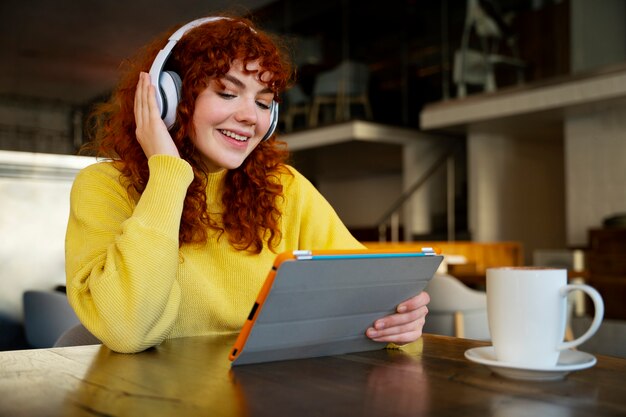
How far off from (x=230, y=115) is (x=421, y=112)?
8.49m

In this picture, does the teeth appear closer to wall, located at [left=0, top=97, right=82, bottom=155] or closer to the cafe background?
the cafe background

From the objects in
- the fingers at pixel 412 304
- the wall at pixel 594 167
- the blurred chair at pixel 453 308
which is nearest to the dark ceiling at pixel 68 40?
the blurred chair at pixel 453 308

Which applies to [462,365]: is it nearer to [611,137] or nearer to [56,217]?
[56,217]

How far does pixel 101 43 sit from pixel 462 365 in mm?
6282

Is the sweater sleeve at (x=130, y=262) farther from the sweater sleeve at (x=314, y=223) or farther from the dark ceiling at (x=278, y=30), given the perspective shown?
the dark ceiling at (x=278, y=30)

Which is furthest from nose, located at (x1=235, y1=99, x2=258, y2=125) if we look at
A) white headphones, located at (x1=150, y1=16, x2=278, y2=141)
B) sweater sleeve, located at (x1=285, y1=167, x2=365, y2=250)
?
sweater sleeve, located at (x1=285, y1=167, x2=365, y2=250)

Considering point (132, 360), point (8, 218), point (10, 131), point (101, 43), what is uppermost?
point (101, 43)

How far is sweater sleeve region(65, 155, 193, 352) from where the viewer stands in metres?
1.08

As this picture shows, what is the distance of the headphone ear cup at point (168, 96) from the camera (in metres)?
1.36

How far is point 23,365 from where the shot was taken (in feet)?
2.98

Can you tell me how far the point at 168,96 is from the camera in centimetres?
136

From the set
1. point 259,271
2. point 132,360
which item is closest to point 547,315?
point 132,360

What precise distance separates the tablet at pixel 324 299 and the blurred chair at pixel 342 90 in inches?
358

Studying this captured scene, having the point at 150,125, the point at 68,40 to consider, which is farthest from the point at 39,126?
the point at 150,125
